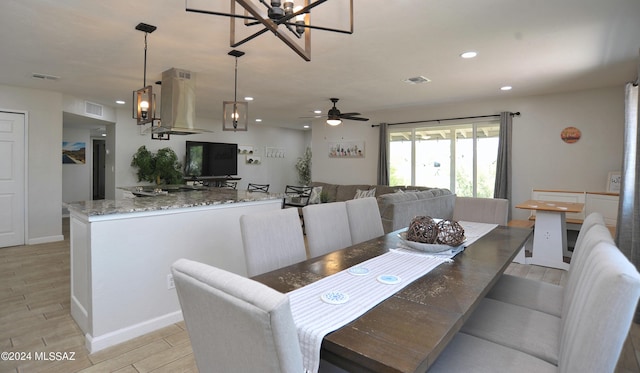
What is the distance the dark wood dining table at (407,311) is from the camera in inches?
35.4

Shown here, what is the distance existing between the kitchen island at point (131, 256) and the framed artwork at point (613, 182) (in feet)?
17.9

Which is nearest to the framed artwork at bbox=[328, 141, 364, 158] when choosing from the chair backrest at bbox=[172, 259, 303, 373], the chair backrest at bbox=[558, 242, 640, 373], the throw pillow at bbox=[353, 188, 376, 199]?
the throw pillow at bbox=[353, 188, 376, 199]

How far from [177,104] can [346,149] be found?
4775 millimetres

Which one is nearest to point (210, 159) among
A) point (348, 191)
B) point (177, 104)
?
point (348, 191)

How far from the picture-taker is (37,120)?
529 centimetres

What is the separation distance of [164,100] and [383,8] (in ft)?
8.86

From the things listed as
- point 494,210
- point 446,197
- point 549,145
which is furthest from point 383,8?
point 549,145

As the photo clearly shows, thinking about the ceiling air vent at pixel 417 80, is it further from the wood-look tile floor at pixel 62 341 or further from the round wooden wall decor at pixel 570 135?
the wood-look tile floor at pixel 62 341

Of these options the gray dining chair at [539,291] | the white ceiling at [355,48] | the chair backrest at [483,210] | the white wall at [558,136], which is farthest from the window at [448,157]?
the gray dining chair at [539,291]

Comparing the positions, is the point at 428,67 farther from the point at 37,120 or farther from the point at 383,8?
the point at 37,120

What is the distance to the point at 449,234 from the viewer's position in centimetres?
193

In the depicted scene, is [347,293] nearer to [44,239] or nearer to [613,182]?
[613,182]

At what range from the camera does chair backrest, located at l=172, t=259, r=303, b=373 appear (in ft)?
2.37

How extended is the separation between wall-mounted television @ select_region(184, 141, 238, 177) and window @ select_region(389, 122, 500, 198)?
168 inches
